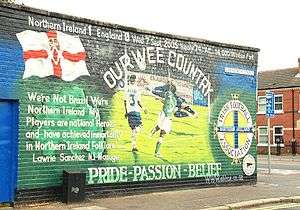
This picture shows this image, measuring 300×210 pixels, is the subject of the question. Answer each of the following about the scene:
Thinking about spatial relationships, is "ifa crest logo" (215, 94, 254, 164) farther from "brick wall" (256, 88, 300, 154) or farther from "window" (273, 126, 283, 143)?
"window" (273, 126, 283, 143)

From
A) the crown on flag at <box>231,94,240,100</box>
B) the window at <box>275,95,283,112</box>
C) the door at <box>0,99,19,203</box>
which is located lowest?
the door at <box>0,99,19,203</box>

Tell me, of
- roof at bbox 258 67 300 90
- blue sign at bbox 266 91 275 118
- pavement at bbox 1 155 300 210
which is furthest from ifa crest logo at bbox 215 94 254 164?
roof at bbox 258 67 300 90

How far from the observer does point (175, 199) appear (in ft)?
44.3

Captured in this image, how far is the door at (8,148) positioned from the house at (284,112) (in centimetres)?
3357

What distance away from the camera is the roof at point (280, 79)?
144ft

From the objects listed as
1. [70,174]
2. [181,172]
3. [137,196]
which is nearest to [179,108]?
[181,172]

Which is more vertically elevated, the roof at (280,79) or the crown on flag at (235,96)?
the roof at (280,79)

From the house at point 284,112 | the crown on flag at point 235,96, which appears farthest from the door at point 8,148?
the house at point 284,112

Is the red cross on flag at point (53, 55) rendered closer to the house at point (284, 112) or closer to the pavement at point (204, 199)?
the pavement at point (204, 199)

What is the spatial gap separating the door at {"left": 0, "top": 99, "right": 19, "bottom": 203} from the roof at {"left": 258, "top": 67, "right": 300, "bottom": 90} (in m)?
34.2

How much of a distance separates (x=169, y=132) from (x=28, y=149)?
4613 millimetres

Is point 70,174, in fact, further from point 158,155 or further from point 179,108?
point 179,108

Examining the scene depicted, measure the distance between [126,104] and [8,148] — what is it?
141 inches

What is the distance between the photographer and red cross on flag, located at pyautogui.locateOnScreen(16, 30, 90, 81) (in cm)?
1227
